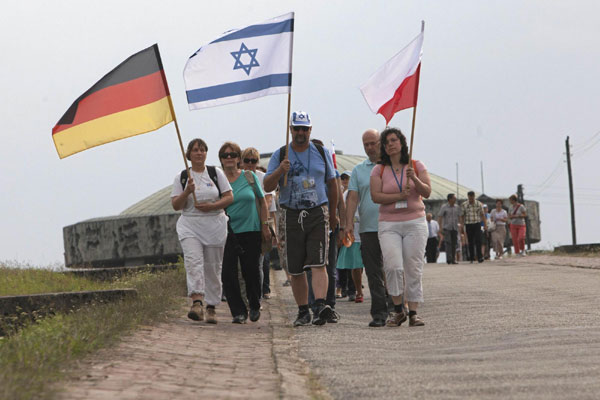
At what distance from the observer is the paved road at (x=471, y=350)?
228 inches

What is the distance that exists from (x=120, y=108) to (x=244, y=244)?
1.92 meters

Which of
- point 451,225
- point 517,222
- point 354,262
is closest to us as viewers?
point 354,262

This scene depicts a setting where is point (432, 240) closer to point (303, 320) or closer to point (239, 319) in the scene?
point (239, 319)

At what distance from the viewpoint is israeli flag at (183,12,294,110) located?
10930 millimetres

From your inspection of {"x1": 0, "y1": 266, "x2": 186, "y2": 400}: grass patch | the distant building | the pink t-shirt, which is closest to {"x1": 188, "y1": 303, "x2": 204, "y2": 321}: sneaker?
{"x1": 0, "y1": 266, "x2": 186, "y2": 400}: grass patch

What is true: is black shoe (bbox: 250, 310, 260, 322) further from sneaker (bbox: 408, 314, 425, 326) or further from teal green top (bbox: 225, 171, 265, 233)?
sneaker (bbox: 408, 314, 425, 326)

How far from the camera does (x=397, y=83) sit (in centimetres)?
1126

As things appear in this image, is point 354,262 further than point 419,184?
Yes

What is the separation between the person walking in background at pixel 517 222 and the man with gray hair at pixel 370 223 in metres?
15.7

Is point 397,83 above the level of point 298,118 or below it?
above

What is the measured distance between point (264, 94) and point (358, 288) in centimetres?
376

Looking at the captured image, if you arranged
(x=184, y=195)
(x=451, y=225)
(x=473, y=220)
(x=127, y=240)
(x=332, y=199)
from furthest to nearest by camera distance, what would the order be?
(x=127, y=240)
(x=451, y=225)
(x=473, y=220)
(x=184, y=195)
(x=332, y=199)

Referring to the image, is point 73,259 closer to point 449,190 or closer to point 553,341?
point 449,190

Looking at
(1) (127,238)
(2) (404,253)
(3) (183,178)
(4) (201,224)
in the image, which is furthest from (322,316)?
(1) (127,238)
